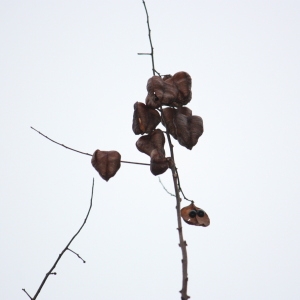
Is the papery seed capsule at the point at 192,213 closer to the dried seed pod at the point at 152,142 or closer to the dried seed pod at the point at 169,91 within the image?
the dried seed pod at the point at 152,142

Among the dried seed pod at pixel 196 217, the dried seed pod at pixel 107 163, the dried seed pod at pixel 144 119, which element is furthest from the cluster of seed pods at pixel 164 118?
the dried seed pod at pixel 196 217

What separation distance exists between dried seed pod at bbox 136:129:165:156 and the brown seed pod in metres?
0.06

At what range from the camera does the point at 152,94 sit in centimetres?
217

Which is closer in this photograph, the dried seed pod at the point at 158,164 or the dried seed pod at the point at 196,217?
the dried seed pod at the point at 158,164

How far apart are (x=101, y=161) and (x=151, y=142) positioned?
27 centimetres

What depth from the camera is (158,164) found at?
1948mm

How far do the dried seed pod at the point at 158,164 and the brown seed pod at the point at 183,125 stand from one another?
19 centimetres

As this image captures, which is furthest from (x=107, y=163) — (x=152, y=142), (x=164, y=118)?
(x=164, y=118)

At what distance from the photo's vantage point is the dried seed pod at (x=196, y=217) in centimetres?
220

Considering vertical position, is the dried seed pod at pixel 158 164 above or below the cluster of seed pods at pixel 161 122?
below

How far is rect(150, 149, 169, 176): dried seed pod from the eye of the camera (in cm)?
194

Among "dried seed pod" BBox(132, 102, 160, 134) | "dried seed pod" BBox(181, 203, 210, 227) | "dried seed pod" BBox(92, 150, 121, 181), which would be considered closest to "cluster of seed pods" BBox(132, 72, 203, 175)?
"dried seed pod" BBox(132, 102, 160, 134)

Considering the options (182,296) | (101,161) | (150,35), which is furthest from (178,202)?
(150,35)

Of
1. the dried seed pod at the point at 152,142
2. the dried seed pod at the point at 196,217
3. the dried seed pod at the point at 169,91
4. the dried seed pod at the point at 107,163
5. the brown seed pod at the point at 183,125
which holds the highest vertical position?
the dried seed pod at the point at 169,91
